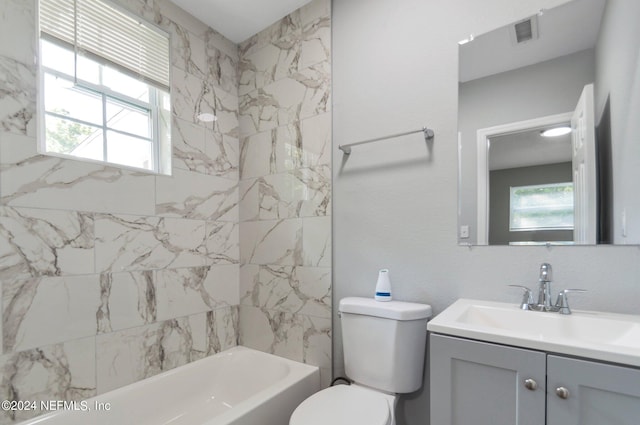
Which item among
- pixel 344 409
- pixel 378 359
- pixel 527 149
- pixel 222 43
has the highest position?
pixel 222 43

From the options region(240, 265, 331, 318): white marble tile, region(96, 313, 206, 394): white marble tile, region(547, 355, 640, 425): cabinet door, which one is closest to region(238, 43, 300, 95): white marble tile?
region(240, 265, 331, 318): white marble tile

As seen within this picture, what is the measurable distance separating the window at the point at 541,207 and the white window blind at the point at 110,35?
201 cm

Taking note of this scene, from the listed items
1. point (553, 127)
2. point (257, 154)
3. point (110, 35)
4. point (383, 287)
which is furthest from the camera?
point (257, 154)

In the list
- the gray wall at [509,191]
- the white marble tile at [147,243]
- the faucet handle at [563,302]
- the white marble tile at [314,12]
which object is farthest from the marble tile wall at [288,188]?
the faucet handle at [563,302]

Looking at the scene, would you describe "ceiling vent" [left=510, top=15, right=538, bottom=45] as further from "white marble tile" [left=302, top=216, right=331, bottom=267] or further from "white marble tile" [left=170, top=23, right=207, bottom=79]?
"white marble tile" [left=170, top=23, right=207, bottom=79]

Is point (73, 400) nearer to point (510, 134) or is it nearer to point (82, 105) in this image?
point (82, 105)

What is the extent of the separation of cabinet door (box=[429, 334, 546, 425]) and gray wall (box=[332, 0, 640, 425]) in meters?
0.50

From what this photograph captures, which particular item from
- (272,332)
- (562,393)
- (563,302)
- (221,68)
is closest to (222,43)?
(221,68)

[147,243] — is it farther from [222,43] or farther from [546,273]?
[546,273]

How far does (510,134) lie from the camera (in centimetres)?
138

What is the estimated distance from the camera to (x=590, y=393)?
32.4 inches

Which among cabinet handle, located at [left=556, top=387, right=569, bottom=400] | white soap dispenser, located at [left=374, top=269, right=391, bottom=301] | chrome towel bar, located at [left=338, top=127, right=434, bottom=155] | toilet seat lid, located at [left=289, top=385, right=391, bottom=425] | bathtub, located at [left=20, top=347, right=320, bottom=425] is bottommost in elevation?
bathtub, located at [left=20, top=347, right=320, bottom=425]

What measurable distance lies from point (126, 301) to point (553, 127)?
2.15 metres

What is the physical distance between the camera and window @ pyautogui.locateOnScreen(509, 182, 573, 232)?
4.15ft
